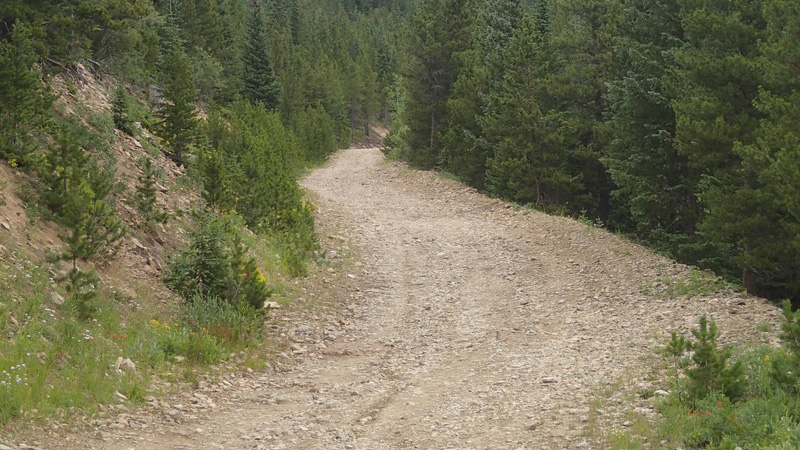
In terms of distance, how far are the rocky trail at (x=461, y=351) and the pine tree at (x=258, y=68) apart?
103 ft

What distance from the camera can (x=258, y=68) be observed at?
47.9 metres

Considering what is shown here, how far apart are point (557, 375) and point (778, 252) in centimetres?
573

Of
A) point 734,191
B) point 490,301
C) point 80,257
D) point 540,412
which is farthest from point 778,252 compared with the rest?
point 80,257

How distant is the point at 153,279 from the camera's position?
1043cm

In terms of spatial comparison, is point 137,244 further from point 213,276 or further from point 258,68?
point 258,68

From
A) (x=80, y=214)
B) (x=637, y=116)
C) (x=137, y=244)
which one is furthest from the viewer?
(x=637, y=116)

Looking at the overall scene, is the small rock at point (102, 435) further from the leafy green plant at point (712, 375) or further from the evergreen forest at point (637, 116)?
the evergreen forest at point (637, 116)

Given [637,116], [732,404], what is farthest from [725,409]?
[637,116]

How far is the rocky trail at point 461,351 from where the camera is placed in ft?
23.8

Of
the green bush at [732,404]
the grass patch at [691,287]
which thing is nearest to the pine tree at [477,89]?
the grass patch at [691,287]

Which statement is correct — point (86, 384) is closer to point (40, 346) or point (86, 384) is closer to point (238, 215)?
point (40, 346)

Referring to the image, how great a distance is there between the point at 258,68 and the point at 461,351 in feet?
135

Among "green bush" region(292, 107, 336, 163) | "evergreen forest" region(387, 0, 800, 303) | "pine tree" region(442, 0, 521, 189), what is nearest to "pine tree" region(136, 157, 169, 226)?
"evergreen forest" region(387, 0, 800, 303)

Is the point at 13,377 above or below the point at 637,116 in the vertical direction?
below
